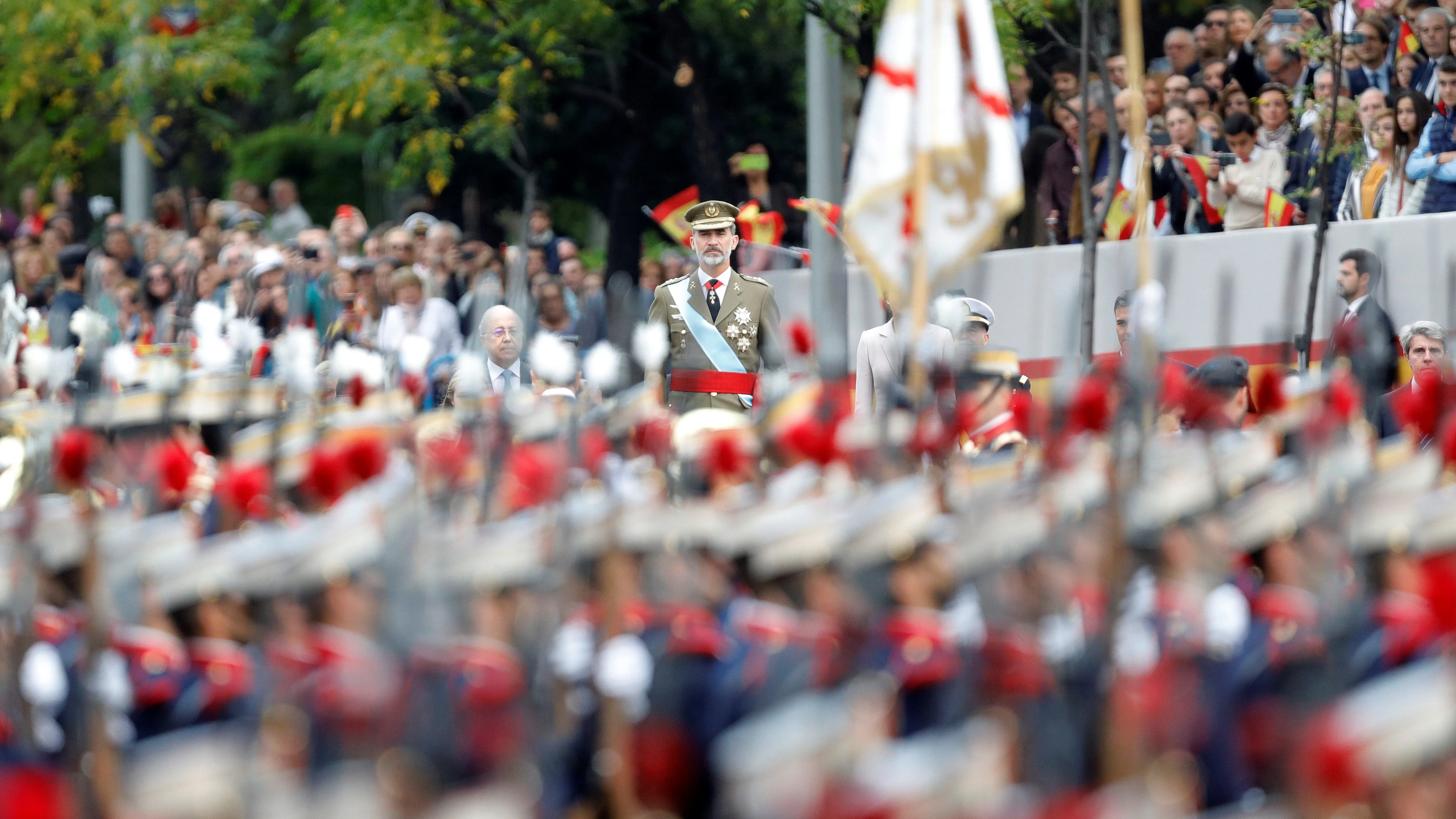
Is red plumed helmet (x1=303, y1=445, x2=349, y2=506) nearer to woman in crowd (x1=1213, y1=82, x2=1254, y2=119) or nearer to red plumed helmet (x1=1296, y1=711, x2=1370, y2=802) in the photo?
red plumed helmet (x1=1296, y1=711, x2=1370, y2=802)

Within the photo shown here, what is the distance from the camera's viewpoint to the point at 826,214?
9953mm

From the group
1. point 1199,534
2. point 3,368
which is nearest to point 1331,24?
point 1199,534

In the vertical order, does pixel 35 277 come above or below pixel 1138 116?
below

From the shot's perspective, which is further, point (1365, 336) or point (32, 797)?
point (1365, 336)

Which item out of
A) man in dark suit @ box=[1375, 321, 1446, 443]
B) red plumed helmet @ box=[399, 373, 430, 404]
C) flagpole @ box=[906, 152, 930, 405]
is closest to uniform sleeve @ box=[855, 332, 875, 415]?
flagpole @ box=[906, 152, 930, 405]

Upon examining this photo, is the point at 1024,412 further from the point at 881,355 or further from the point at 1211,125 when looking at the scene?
the point at 1211,125

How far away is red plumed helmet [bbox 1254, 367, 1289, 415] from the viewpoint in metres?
5.76

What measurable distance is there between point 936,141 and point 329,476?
2577 mm

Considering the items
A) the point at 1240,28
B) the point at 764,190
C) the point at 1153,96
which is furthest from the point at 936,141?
the point at 764,190

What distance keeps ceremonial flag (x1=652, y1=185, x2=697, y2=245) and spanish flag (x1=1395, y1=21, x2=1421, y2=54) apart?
339cm

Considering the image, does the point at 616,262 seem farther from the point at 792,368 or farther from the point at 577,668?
the point at 577,668

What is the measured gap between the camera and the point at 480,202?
17391 mm

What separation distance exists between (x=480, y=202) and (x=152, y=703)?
1276 centimetres

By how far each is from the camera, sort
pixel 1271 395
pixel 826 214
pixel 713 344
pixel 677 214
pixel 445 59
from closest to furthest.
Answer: pixel 1271 395 → pixel 713 344 → pixel 826 214 → pixel 677 214 → pixel 445 59
